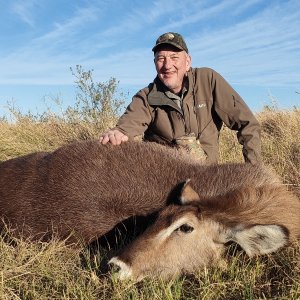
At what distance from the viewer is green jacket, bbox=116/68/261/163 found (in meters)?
6.06

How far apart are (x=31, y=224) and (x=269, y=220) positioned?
2066 mm

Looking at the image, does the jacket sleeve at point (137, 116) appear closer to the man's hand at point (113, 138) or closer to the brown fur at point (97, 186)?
the man's hand at point (113, 138)

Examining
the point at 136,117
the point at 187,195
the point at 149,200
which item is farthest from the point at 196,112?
the point at 187,195

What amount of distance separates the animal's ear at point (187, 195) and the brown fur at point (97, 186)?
156mm

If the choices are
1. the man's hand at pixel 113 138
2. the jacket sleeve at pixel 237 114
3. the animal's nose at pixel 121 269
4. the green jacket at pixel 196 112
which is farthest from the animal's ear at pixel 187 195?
the green jacket at pixel 196 112

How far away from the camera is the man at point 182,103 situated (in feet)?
20.0

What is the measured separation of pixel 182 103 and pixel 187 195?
2597 millimetres

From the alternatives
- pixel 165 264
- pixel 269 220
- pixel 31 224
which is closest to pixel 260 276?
pixel 269 220

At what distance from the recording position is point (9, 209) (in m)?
4.39

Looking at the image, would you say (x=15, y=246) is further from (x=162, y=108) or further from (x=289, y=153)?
(x=289, y=153)

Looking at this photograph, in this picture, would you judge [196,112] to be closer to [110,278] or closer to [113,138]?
[113,138]

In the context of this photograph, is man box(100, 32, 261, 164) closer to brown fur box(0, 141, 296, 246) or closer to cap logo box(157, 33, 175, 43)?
cap logo box(157, 33, 175, 43)

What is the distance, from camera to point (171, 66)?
6156 millimetres

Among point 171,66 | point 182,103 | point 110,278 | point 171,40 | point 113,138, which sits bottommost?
point 110,278
